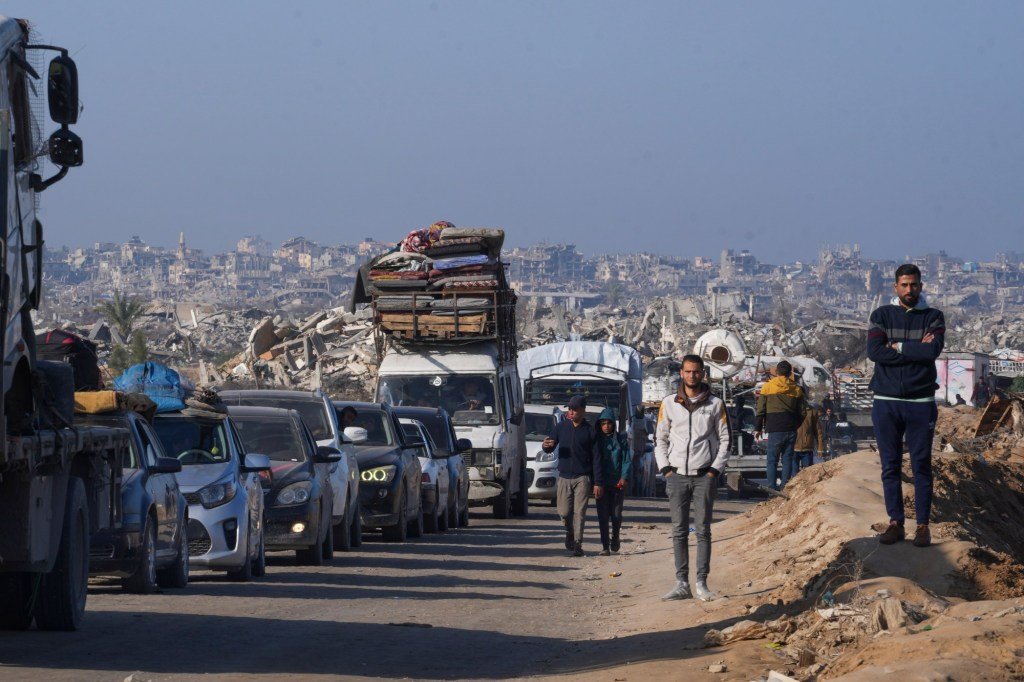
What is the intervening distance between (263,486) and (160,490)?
11.7ft

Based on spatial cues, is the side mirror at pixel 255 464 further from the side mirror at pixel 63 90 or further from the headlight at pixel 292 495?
the side mirror at pixel 63 90

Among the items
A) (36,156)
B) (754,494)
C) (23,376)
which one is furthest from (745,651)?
(754,494)

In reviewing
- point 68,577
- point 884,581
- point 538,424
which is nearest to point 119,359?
point 538,424

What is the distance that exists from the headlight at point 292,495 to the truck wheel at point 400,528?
13.8 feet

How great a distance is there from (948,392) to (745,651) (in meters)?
61.0

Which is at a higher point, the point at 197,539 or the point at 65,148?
the point at 65,148

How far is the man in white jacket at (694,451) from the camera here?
1316 cm

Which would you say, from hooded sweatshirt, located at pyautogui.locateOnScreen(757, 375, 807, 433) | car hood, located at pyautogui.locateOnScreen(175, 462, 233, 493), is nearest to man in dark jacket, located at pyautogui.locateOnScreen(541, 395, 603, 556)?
hooded sweatshirt, located at pyautogui.locateOnScreen(757, 375, 807, 433)

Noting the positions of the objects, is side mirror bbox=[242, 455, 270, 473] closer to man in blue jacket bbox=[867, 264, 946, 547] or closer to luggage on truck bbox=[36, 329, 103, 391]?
luggage on truck bbox=[36, 329, 103, 391]

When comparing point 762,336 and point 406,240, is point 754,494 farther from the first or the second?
point 762,336

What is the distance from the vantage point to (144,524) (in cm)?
1308

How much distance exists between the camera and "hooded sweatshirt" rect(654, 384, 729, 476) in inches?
519

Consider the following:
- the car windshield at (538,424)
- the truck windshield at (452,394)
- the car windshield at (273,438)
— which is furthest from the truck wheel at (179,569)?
the car windshield at (538,424)

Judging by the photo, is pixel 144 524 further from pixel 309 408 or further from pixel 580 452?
pixel 309 408
